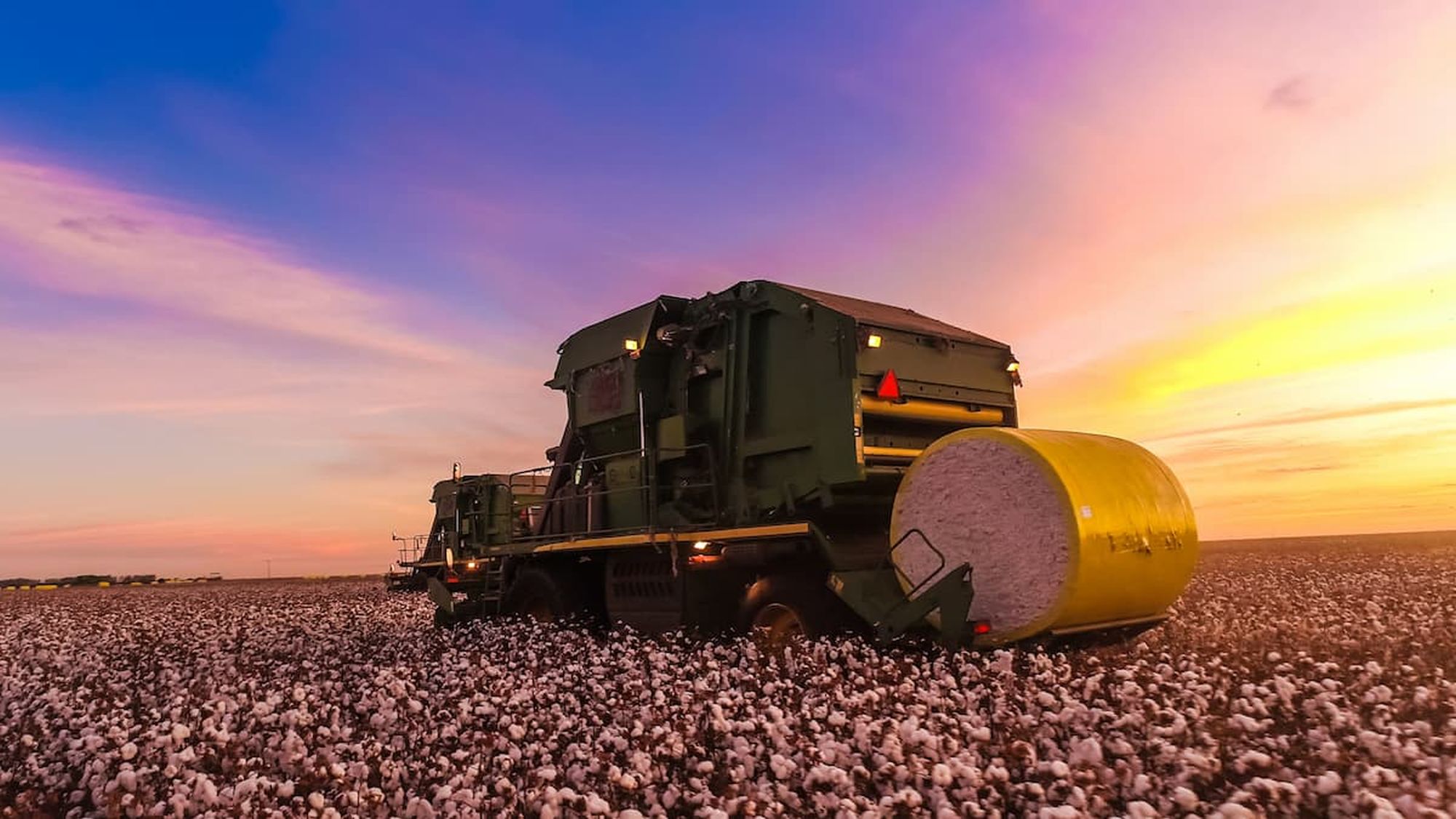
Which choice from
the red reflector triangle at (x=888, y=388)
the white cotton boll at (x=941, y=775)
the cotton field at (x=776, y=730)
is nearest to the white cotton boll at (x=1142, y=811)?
the cotton field at (x=776, y=730)

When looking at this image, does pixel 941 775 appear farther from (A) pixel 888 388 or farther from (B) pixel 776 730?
(A) pixel 888 388

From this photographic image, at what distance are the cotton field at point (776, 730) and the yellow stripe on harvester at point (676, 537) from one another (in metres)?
1.34

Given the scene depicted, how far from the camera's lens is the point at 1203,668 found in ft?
31.6

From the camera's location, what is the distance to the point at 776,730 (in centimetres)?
768

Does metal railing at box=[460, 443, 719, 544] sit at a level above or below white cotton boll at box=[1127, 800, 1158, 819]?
above

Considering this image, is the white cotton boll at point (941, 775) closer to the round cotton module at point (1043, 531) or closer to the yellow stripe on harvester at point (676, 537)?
the round cotton module at point (1043, 531)

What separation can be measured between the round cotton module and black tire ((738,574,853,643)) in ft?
3.26

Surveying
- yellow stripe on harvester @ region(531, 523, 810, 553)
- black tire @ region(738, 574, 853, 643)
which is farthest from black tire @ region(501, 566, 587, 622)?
black tire @ region(738, 574, 853, 643)

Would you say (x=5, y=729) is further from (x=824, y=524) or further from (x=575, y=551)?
(x=824, y=524)

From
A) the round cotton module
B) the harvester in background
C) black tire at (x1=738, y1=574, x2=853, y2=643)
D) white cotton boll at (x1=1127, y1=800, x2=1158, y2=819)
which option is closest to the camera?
white cotton boll at (x1=1127, y1=800, x2=1158, y2=819)

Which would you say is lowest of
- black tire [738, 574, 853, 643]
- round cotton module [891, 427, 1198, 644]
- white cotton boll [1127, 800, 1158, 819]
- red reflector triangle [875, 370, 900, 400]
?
white cotton boll [1127, 800, 1158, 819]

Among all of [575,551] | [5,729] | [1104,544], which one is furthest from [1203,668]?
[5,729]

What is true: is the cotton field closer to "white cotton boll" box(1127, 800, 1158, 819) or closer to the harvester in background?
"white cotton boll" box(1127, 800, 1158, 819)

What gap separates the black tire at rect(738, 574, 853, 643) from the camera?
37.4ft
